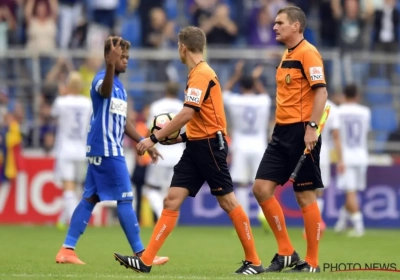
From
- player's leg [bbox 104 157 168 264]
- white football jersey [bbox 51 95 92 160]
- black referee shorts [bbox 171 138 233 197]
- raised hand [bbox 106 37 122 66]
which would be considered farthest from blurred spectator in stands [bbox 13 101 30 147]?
black referee shorts [bbox 171 138 233 197]

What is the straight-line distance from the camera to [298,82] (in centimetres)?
1028

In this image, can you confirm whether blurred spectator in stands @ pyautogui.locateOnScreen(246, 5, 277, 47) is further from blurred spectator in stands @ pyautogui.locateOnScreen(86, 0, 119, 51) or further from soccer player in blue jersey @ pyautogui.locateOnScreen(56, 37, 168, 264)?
soccer player in blue jersey @ pyautogui.locateOnScreen(56, 37, 168, 264)

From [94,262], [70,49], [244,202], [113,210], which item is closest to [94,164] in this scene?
[94,262]

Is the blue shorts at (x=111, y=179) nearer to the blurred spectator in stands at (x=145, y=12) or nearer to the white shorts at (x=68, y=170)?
the white shorts at (x=68, y=170)

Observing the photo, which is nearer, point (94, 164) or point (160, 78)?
point (94, 164)

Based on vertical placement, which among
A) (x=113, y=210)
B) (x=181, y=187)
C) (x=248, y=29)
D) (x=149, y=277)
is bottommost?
(x=113, y=210)

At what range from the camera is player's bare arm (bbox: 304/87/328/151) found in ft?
32.6

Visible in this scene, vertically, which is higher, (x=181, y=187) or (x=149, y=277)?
(x=181, y=187)

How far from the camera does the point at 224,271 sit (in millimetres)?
10383

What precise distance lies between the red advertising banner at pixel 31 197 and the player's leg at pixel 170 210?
978 centimetres

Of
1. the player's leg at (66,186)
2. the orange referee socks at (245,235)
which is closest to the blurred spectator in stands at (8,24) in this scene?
the player's leg at (66,186)

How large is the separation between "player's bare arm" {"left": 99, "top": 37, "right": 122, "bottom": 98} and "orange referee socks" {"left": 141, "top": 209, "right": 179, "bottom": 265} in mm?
1448

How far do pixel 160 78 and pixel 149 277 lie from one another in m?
12.2

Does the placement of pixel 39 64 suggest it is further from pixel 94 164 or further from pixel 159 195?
pixel 94 164
